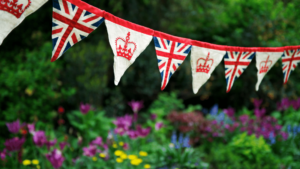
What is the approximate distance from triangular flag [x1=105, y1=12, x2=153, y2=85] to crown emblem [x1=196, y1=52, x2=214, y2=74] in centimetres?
48

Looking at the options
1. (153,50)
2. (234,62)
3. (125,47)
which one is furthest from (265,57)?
(153,50)

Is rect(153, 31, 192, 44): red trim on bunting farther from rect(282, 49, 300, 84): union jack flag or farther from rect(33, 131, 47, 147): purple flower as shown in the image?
rect(33, 131, 47, 147): purple flower

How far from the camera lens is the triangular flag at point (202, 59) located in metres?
1.89

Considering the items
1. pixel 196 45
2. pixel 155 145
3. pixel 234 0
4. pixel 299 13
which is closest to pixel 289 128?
pixel 299 13

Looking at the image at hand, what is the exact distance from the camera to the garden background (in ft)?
9.68

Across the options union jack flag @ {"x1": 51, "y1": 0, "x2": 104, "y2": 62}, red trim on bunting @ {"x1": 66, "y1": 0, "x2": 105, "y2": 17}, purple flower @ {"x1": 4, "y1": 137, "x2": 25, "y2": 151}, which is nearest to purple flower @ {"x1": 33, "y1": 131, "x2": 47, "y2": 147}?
purple flower @ {"x1": 4, "y1": 137, "x2": 25, "y2": 151}

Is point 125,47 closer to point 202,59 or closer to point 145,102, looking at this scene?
point 202,59

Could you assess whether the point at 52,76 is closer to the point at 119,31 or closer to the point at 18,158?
the point at 18,158

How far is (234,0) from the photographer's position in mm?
5379

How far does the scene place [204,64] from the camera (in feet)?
6.36

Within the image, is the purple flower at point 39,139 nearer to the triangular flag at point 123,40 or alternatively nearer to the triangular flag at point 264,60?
the triangular flag at point 123,40

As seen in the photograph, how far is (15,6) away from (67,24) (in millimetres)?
284

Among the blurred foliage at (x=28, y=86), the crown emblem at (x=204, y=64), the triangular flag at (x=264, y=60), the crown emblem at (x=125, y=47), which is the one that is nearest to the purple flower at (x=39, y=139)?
the blurred foliage at (x=28, y=86)

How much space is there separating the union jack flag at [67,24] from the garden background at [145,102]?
52.7 inches
